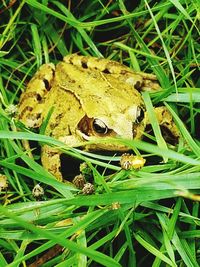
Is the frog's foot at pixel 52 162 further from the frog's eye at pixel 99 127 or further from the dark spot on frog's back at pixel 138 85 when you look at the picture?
the dark spot on frog's back at pixel 138 85

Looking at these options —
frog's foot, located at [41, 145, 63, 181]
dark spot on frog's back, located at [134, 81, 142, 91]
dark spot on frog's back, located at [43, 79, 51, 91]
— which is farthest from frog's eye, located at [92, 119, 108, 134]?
dark spot on frog's back, located at [43, 79, 51, 91]

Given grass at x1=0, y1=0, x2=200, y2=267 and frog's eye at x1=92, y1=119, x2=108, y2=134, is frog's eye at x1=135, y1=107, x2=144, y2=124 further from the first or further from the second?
frog's eye at x1=92, y1=119, x2=108, y2=134

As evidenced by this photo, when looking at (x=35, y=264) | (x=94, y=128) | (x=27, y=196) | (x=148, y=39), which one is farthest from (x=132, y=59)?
(x=35, y=264)

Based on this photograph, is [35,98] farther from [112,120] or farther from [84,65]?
[112,120]

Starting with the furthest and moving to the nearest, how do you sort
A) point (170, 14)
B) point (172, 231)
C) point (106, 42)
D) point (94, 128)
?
point (106, 42)
point (170, 14)
point (94, 128)
point (172, 231)

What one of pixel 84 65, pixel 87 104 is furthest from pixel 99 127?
pixel 84 65

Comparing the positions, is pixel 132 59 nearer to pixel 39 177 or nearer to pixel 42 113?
pixel 42 113

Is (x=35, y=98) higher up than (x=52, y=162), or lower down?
higher up
